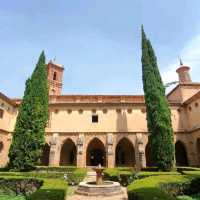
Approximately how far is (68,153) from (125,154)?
865 centimetres

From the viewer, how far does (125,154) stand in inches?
1166

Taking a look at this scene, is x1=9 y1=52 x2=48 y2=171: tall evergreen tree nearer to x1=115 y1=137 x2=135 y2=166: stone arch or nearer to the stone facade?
the stone facade

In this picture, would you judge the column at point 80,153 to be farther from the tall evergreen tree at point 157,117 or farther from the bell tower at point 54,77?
the bell tower at point 54,77

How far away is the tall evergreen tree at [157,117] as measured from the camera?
20.4 metres

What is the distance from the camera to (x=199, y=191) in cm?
1166

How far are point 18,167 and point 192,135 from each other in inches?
875

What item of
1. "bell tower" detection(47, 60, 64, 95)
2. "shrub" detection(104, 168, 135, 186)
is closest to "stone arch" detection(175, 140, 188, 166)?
"shrub" detection(104, 168, 135, 186)

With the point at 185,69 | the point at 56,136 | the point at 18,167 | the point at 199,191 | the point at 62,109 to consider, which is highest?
the point at 185,69

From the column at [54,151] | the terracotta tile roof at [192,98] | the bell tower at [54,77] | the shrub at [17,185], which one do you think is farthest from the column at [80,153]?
the bell tower at [54,77]

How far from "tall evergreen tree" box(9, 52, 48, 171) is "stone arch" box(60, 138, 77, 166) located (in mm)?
7943

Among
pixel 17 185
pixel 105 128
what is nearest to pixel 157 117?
pixel 105 128

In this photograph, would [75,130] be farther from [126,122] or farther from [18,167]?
[18,167]

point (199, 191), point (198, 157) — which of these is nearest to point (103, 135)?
point (198, 157)

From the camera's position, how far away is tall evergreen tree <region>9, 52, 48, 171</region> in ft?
63.2
